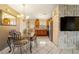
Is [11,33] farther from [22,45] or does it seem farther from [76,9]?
[76,9]

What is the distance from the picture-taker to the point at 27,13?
480 centimetres

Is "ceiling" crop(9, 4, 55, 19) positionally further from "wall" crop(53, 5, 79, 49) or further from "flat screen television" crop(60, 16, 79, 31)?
"flat screen television" crop(60, 16, 79, 31)

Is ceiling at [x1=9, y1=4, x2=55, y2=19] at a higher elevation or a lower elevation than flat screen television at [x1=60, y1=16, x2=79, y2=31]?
higher

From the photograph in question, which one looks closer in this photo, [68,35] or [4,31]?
[4,31]

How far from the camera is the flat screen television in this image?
16.0ft

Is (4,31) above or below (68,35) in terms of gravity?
above

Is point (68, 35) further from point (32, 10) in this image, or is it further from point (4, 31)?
point (4, 31)

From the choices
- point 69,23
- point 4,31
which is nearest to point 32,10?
point 4,31

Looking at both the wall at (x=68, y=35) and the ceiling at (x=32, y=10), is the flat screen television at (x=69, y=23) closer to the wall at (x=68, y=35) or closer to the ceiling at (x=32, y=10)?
the wall at (x=68, y=35)

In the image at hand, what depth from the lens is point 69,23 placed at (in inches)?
195

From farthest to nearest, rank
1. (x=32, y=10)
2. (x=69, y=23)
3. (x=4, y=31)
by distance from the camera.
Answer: (x=69, y=23) < (x=32, y=10) < (x=4, y=31)

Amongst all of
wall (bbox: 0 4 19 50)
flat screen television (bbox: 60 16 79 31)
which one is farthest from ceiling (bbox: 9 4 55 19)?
flat screen television (bbox: 60 16 79 31)
